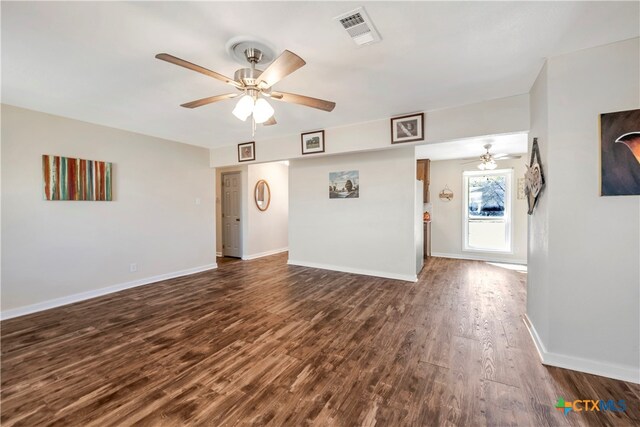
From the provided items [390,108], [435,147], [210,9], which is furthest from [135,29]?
[435,147]

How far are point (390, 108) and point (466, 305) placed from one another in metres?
2.75

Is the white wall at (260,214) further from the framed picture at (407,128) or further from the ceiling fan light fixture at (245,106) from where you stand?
the ceiling fan light fixture at (245,106)

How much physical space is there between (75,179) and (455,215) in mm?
7439

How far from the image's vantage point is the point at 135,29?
175cm

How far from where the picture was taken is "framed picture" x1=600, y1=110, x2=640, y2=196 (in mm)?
1836

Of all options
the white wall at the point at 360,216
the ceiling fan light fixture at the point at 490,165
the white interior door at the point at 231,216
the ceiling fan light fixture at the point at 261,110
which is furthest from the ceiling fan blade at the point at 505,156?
the white interior door at the point at 231,216

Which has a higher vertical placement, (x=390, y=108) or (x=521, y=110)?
(x=390, y=108)

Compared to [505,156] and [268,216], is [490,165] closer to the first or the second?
[505,156]

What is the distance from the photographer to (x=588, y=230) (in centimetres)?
197

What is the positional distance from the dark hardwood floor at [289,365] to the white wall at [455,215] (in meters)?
2.60

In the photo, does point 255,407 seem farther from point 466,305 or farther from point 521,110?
point 521,110

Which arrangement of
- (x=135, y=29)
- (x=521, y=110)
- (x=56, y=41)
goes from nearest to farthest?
(x=135, y=29), (x=56, y=41), (x=521, y=110)

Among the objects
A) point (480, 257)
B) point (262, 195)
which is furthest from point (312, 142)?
point (480, 257)

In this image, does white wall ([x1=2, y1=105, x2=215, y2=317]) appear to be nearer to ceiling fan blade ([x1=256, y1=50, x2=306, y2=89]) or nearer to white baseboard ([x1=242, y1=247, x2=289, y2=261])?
white baseboard ([x1=242, y1=247, x2=289, y2=261])
